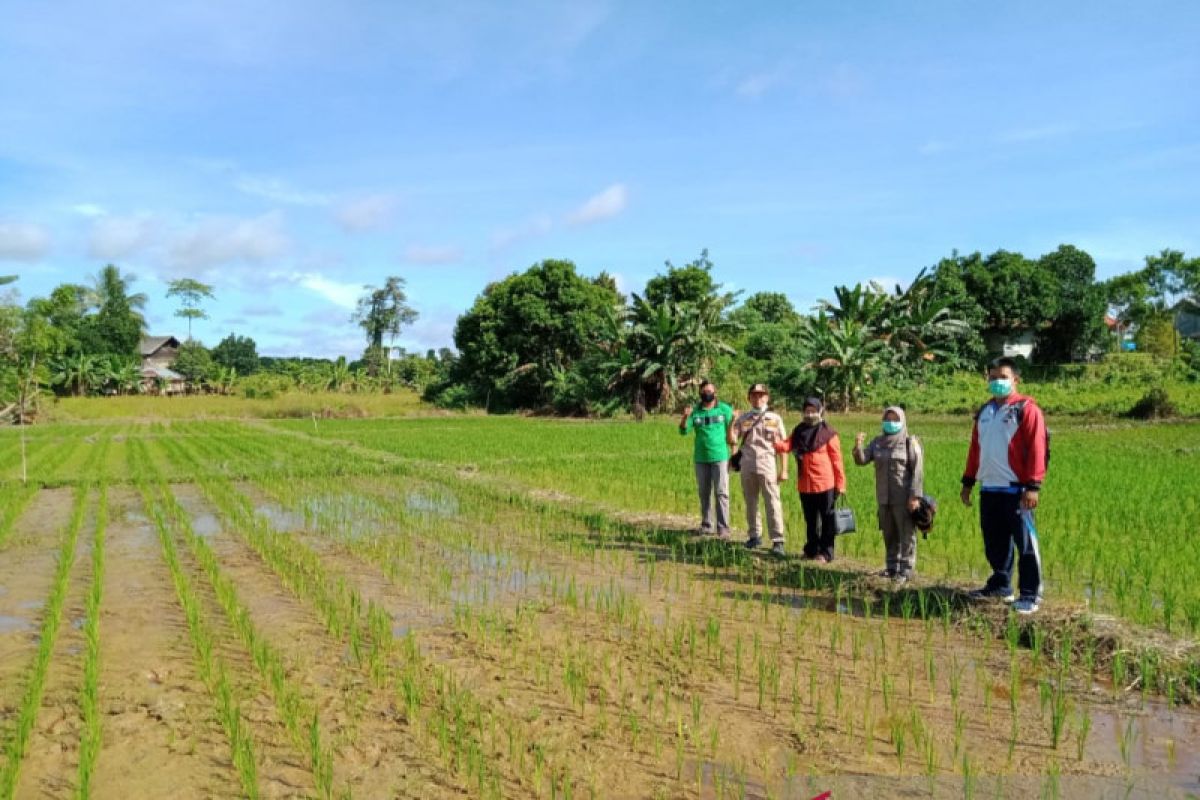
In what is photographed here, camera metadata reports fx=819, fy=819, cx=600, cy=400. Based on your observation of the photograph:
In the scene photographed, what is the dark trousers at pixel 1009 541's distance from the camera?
456 cm

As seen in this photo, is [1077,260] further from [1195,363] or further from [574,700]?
[574,700]

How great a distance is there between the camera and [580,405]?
28.9m

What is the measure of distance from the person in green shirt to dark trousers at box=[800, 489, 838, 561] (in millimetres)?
1009

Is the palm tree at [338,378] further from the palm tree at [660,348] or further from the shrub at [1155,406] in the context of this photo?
the shrub at [1155,406]

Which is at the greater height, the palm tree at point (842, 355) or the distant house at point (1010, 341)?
the distant house at point (1010, 341)

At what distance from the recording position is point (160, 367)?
169 feet

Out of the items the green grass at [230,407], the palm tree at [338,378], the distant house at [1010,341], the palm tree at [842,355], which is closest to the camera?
the palm tree at [842,355]

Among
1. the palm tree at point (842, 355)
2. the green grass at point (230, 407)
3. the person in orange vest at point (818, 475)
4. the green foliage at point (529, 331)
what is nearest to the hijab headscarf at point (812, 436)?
the person in orange vest at point (818, 475)

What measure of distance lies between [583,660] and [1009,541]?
2.55 metres

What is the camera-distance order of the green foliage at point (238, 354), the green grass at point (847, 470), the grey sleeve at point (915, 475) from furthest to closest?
1. the green foliage at point (238, 354)
2. the green grass at point (847, 470)
3. the grey sleeve at point (915, 475)

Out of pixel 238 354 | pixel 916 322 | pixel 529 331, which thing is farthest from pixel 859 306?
pixel 238 354

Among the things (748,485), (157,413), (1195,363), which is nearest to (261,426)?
(157,413)

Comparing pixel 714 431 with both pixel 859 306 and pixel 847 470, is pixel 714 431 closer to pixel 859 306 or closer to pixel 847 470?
pixel 847 470

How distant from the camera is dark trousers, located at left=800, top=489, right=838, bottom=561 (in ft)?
20.3
